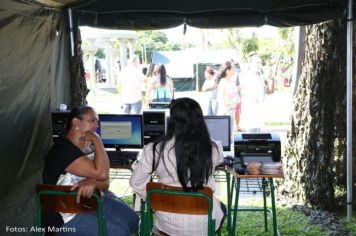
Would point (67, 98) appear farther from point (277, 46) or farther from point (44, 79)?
point (277, 46)

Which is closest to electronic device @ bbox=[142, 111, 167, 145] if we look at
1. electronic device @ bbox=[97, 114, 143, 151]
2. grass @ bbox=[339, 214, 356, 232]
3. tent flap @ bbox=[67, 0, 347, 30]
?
electronic device @ bbox=[97, 114, 143, 151]

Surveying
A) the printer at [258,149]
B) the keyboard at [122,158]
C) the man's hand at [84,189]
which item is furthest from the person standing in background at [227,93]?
the man's hand at [84,189]

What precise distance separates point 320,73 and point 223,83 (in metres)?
2.48

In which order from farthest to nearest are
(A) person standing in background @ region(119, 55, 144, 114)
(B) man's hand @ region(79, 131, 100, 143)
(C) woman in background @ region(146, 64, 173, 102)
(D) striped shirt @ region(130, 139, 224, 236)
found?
(C) woman in background @ region(146, 64, 173, 102) → (A) person standing in background @ region(119, 55, 144, 114) → (B) man's hand @ region(79, 131, 100, 143) → (D) striped shirt @ region(130, 139, 224, 236)

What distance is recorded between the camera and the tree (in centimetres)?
399

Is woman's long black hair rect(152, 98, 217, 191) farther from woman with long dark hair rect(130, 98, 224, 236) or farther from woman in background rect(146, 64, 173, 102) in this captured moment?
woman in background rect(146, 64, 173, 102)

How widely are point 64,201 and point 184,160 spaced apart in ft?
2.18

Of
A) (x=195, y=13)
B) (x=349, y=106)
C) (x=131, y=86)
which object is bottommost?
(x=349, y=106)

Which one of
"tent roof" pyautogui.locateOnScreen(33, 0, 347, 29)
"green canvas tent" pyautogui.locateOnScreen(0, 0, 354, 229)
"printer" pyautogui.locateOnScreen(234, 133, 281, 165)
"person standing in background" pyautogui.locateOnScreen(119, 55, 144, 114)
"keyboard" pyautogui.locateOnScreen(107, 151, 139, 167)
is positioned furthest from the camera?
"person standing in background" pyautogui.locateOnScreen(119, 55, 144, 114)

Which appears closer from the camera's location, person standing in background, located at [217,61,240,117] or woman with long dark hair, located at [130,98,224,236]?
woman with long dark hair, located at [130,98,224,236]

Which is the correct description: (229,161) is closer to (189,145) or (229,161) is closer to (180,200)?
(189,145)

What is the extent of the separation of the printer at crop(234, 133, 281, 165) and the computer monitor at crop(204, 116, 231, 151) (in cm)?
26

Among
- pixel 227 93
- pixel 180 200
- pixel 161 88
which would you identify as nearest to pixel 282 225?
pixel 180 200

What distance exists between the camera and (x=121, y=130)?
149 inches
